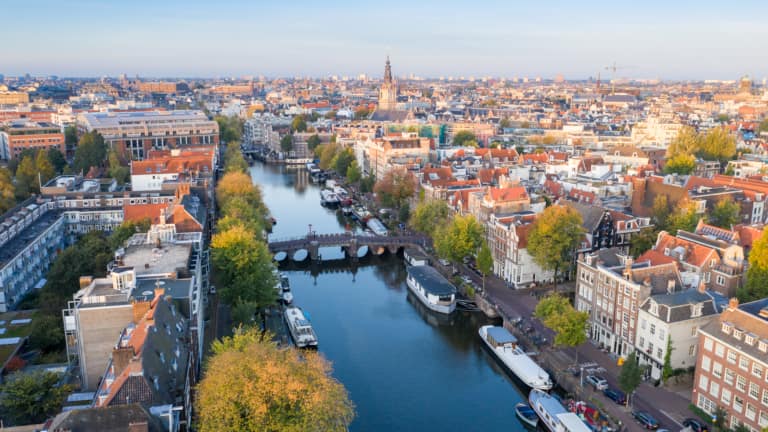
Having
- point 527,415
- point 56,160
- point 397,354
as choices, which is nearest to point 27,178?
point 56,160

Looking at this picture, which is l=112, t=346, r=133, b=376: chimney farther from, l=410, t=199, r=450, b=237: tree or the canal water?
l=410, t=199, r=450, b=237: tree

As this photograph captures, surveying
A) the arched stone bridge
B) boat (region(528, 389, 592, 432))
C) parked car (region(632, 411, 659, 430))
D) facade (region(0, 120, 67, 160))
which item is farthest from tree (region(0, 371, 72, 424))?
facade (region(0, 120, 67, 160))

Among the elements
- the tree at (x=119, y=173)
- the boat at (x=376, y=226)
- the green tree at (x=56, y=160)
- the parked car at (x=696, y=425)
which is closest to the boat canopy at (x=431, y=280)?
the boat at (x=376, y=226)

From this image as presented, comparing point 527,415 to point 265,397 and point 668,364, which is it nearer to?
point 668,364

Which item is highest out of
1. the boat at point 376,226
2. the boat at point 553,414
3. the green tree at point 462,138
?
the green tree at point 462,138

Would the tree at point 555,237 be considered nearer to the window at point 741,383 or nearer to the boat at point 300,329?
the boat at point 300,329

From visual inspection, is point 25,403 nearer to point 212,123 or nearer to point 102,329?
point 102,329
